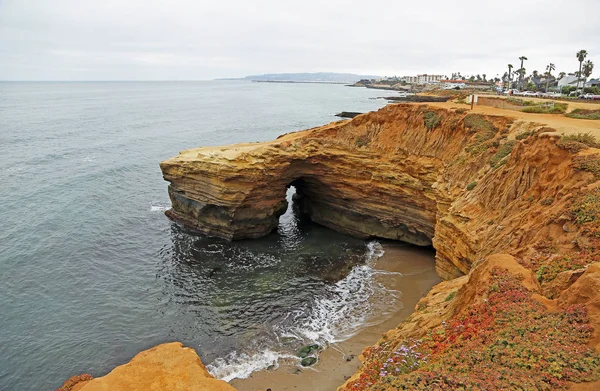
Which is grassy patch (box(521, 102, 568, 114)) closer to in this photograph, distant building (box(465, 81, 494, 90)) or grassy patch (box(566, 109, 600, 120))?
grassy patch (box(566, 109, 600, 120))

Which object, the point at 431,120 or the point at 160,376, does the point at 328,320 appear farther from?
the point at 431,120

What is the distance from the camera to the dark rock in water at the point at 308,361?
710 inches

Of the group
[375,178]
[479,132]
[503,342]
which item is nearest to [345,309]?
[375,178]

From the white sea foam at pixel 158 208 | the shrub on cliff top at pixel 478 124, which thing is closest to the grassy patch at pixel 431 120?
the shrub on cliff top at pixel 478 124

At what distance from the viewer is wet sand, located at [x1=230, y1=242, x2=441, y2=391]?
1694 cm

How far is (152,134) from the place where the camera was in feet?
237

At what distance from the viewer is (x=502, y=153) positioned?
21.5 meters

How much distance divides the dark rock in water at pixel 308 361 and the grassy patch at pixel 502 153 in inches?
557

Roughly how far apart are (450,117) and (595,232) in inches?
740

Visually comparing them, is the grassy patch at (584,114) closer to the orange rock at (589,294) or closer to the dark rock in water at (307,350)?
the orange rock at (589,294)

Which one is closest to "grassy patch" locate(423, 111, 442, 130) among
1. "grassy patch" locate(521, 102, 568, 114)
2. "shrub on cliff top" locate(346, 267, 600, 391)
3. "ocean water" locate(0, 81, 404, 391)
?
"grassy patch" locate(521, 102, 568, 114)

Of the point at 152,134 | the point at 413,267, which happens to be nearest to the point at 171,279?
the point at 413,267

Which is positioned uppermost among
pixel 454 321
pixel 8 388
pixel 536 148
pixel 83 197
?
pixel 536 148

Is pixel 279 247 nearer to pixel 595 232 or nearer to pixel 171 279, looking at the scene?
pixel 171 279
